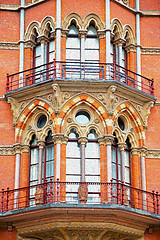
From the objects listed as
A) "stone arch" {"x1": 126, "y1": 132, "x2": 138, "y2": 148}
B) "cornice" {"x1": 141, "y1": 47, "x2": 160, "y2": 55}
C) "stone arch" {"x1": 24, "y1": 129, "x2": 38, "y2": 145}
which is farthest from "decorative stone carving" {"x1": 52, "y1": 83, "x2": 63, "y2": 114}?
"cornice" {"x1": 141, "y1": 47, "x2": 160, "y2": 55}

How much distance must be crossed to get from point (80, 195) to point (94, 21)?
6.86m

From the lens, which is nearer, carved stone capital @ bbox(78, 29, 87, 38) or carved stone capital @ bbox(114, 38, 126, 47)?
carved stone capital @ bbox(78, 29, 87, 38)

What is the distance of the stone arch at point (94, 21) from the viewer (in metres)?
23.9

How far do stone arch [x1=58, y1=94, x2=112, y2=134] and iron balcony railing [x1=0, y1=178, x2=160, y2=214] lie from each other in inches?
83.3

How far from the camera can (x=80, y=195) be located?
836 inches

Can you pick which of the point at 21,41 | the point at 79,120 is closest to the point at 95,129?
the point at 79,120

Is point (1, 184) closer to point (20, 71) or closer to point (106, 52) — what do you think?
point (20, 71)

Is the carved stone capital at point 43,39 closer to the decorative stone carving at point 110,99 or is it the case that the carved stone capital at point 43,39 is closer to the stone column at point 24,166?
the decorative stone carving at point 110,99

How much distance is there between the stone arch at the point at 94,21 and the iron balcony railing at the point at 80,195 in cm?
600

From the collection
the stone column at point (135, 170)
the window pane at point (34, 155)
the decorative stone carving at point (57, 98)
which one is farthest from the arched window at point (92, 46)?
the window pane at point (34, 155)

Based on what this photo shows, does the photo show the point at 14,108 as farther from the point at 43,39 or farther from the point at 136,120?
the point at 136,120

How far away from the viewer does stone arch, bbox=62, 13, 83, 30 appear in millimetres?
23812

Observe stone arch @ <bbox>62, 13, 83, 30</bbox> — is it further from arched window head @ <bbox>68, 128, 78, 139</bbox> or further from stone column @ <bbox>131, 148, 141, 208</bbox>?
stone column @ <bbox>131, 148, 141, 208</bbox>

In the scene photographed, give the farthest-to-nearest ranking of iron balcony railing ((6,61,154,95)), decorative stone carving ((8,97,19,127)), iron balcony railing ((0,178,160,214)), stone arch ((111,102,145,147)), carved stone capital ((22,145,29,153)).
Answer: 1. decorative stone carving ((8,97,19,127))
2. stone arch ((111,102,145,147))
3. carved stone capital ((22,145,29,153))
4. iron balcony railing ((6,61,154,95))
5. iron balcony railing ((0,178,160,214))
